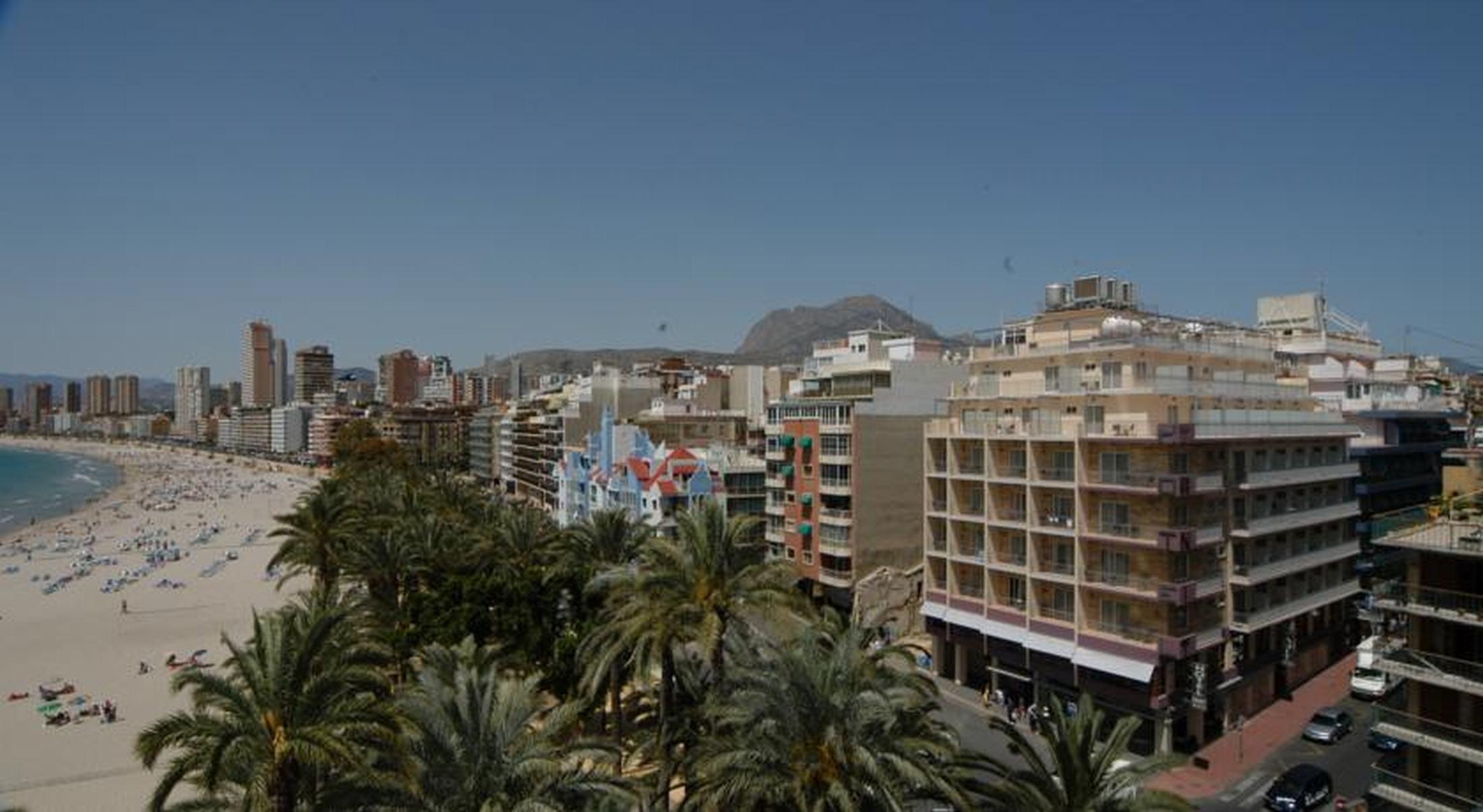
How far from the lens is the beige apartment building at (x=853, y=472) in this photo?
49.4 m

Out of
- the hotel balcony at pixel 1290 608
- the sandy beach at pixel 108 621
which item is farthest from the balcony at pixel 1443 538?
the sandy beach at pixel 108 621

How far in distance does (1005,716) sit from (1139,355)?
1597cm

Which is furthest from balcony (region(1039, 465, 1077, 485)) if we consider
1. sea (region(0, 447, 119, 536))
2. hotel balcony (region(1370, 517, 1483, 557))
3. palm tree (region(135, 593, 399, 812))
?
sea (region(0, 447, 119, 536))

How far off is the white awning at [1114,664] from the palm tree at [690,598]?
50.6ft

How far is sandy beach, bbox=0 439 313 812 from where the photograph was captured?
35531mm

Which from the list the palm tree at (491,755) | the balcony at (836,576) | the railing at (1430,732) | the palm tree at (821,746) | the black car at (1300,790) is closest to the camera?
the palm tree at (491,755)

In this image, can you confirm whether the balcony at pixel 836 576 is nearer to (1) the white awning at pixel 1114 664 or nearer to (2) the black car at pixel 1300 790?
(1) the white awning at pixel 1114 664

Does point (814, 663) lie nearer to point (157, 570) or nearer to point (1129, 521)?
point (1129, 521)

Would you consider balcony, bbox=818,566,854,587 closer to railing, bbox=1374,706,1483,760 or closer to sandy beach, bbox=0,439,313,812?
railing, bbox=1374,706,1483,760

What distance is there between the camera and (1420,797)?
66.2 ft

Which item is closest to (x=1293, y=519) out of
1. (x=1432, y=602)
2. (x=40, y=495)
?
(x=1432, y=602)

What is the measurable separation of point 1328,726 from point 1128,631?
862 centimetres

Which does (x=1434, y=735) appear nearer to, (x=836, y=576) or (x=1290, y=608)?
(x=1290, y=608)

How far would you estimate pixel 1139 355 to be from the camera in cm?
3528
